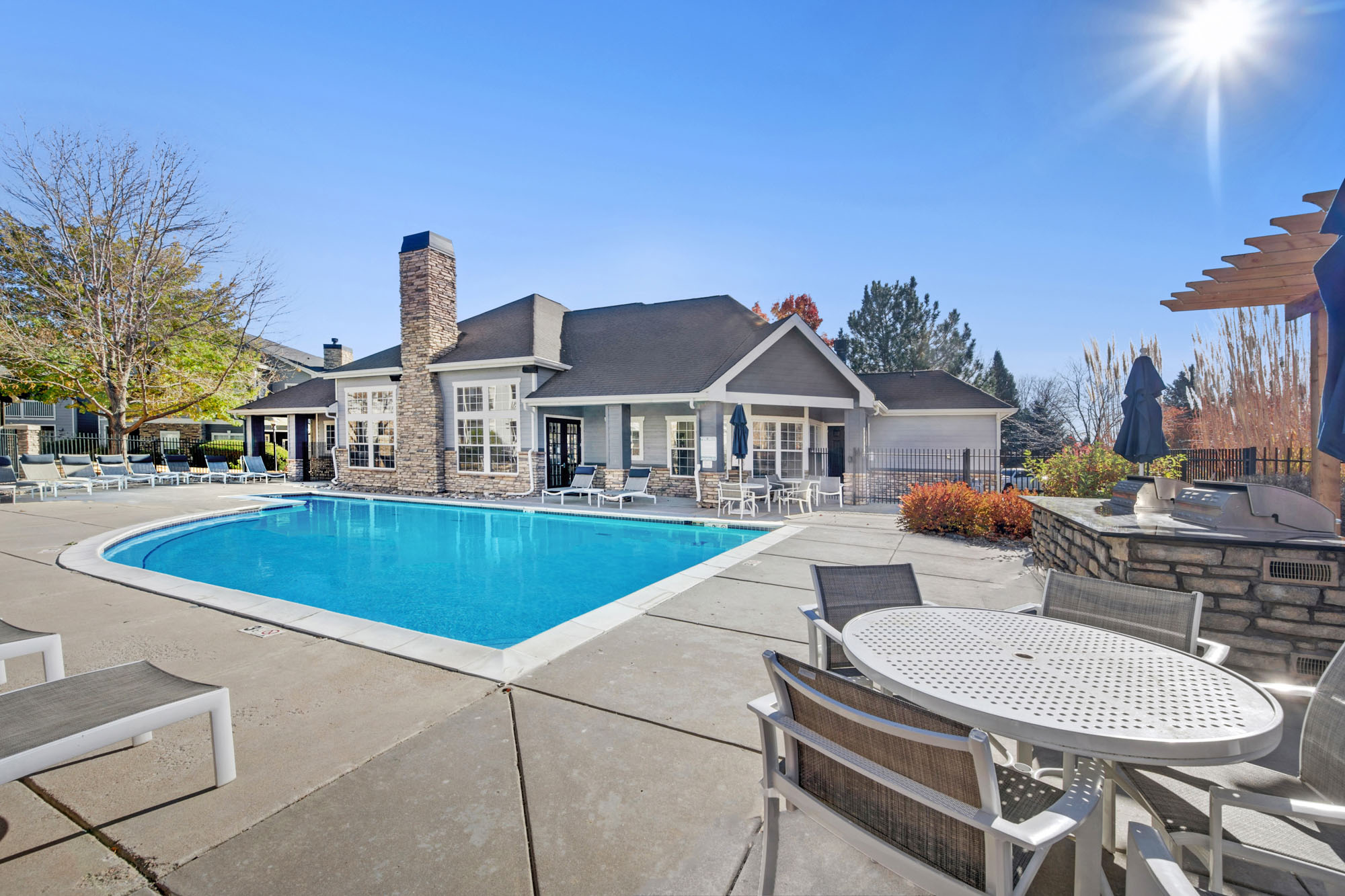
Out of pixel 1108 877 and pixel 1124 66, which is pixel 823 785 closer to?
pixel 1108 877

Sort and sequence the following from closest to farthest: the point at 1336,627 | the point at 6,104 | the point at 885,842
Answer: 1. the point at 885,842
2. the point at 1336,627
3. the point at 6,104

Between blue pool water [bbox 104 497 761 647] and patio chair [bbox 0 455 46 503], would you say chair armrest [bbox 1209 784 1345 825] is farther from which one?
patio chair [bbox 0 455 46 503]

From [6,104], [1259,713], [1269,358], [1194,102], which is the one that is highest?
[6,104]

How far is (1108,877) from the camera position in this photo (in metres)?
1.97

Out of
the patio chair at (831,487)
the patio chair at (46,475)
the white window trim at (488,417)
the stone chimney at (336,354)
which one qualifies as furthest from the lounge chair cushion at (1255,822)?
the stone chimney at (336,354)

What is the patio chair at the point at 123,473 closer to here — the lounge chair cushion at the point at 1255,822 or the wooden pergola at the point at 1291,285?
the lounge chair cushion at the point at 1255,822

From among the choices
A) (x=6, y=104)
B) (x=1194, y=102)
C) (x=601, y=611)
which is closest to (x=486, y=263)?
(x=6, y=104)

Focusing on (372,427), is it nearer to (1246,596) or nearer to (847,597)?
(847,597)

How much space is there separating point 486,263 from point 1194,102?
1842cm

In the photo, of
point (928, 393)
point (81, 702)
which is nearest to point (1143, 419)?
point (81, 702)

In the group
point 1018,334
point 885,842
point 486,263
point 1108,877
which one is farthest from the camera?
point 1018,334

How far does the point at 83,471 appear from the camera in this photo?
21078mm

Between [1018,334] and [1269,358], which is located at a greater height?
[1018,334]

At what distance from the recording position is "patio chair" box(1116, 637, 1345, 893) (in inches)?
57.8
